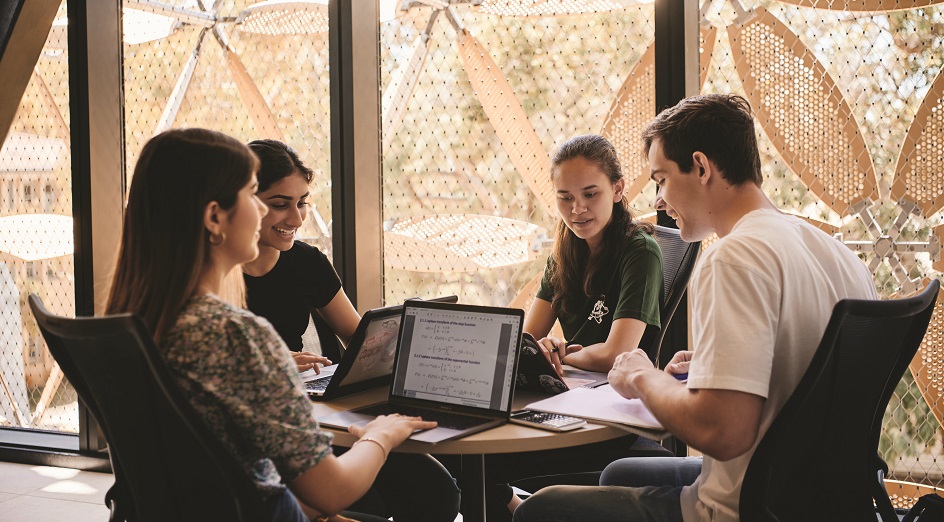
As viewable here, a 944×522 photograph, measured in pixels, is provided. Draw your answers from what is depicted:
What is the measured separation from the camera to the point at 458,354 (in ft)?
5.94

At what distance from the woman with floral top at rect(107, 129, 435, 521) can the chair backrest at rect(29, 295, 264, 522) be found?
0.16 ft

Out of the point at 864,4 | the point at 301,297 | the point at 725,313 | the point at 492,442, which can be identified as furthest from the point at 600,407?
the point at 864,4

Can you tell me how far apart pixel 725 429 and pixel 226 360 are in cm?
82

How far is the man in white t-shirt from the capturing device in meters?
1.38

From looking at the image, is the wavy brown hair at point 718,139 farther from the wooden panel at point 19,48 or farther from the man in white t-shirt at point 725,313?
the wooden panel at point 19,48

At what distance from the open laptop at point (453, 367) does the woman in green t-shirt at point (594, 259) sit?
0.66 meters

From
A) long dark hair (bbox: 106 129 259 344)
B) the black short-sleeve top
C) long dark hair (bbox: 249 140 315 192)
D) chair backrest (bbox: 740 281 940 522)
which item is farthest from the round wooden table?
long dark hair (bbox: 249 140 315 192)

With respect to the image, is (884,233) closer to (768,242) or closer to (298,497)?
(768,242)

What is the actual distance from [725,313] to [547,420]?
0.47m

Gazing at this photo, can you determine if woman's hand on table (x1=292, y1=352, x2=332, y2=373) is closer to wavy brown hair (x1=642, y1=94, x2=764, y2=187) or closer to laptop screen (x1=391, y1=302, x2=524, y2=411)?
laptop screen (x1=391, y1=302, x2=524, y2=411)

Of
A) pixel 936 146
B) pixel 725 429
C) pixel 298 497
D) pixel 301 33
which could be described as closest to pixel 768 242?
pixel 725 429

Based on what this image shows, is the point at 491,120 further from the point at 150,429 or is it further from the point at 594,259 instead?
the point at 150,429

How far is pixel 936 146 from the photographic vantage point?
2889 mm

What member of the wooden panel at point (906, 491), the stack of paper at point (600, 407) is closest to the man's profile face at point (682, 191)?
the stack of paper at point (600, 407)
